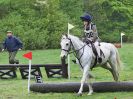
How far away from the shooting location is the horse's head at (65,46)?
12258 mm

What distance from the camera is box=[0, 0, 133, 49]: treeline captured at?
135ft

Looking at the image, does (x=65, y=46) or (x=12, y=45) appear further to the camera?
(x=12, y=45)

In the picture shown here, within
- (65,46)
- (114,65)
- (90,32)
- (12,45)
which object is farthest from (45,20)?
(65,46)

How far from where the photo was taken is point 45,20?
43.0 m

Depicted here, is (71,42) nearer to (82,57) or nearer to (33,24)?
(82,57)

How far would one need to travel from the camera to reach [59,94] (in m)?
13.1

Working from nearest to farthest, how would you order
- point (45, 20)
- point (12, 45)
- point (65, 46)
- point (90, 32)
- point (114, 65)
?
point (65, 46) < point (90, 32) < point (114, 65) < point (12, 45) < point (45, 20)

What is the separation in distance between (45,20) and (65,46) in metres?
30.8

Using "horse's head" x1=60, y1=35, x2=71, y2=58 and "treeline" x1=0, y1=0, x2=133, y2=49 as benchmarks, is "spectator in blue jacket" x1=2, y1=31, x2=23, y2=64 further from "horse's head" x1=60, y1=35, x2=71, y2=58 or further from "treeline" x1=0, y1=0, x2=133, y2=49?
"treeline" x1=0, y1=0, x2=133, y2=49

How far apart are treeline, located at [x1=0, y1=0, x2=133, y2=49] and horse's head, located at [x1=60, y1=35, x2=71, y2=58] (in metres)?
27.6

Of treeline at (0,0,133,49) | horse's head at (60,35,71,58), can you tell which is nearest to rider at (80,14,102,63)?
horse's head at (60,35,71,58)

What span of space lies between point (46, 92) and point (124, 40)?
43571mm

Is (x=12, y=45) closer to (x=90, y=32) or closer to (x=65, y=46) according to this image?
(x=90, y=32)

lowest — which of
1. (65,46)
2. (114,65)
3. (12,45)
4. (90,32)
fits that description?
(12,45)
